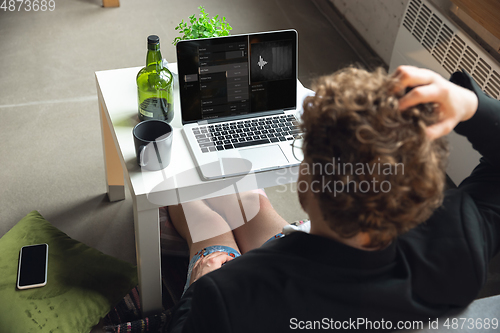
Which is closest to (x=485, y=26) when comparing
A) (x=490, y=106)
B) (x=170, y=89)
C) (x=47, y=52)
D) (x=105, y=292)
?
(x=490, y=106)

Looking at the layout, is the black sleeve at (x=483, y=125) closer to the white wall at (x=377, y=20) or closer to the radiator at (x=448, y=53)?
the radiator at (x=448, y=53)

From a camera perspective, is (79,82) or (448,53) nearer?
(448,53)

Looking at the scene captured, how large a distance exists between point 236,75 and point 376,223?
0.72 meters

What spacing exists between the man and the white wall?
1845 mm

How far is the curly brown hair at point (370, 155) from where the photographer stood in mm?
585

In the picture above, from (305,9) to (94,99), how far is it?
5.21ft

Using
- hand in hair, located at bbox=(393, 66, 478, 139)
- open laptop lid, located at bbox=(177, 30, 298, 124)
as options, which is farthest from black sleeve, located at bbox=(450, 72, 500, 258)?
open laptop lid, located at bbox=(177, 30, 298, 124)

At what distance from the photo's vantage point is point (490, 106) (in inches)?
31.2

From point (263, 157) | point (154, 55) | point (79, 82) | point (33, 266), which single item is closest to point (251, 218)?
point (263, 157)

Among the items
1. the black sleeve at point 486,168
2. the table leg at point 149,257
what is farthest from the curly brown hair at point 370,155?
the table leg at point 149,257

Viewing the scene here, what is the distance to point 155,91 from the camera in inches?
48.7

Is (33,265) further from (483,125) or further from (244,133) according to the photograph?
(483,125)

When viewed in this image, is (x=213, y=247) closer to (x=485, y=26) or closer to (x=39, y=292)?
(x=39, y=292)

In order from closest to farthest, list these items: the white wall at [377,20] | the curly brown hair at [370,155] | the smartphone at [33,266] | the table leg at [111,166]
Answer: the curly brown hair at [370,155] < the smartphone at [33,266] < the table leg at [111,166] < the white wall at [377,20]
